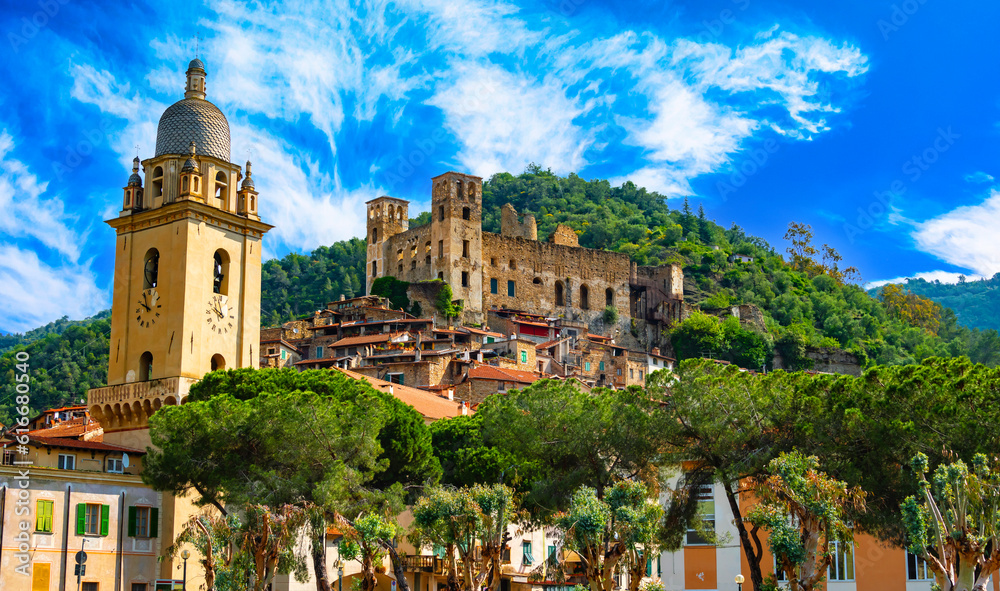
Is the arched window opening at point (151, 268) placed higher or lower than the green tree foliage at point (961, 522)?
higher

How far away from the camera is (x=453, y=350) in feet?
251

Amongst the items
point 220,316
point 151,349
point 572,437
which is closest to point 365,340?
point 220,316

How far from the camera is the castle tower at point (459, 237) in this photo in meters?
98.3

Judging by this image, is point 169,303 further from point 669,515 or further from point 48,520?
point 669,515

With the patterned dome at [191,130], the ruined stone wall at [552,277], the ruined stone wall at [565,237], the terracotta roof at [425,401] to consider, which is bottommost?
the terracotta roof at [425,401]

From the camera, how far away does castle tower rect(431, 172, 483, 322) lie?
98312 mm

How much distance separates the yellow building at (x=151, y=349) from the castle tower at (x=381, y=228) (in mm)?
58655

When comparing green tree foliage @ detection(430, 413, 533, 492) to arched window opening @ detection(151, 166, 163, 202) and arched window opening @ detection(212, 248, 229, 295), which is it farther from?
arched window opening @ detection(151, 166, 163, 202)

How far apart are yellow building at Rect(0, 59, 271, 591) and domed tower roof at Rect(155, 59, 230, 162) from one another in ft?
0.18

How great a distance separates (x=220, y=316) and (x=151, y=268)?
3.49 meters

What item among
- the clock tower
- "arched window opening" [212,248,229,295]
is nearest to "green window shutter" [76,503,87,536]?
the clock tower

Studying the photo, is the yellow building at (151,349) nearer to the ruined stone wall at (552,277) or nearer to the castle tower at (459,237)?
the castle tower at (459,237)

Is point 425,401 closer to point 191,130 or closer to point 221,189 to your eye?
point 221,189

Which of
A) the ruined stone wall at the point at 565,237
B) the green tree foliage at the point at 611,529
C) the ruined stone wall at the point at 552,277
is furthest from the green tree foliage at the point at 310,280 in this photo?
the green tree foliage at the point at 611,529
